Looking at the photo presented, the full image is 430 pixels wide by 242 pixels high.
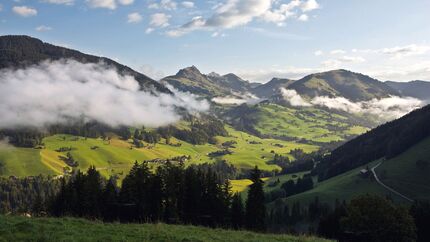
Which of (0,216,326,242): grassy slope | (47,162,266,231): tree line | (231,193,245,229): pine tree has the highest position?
(0,216,326,242): grassy slope

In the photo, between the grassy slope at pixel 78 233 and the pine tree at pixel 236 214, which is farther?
the pine tree at pixel 236 214

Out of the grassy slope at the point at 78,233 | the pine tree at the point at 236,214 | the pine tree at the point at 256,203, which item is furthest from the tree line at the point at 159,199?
the grassy slope at the point at 78,233

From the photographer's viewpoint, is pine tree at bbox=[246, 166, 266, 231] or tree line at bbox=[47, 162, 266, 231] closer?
tree line at bbox=[47, 162, 266, 231]

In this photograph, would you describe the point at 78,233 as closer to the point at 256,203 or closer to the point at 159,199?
the point at 159,199

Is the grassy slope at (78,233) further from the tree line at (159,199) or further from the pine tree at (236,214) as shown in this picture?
the pine tree at (236,214)

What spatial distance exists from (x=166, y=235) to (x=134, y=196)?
167ft

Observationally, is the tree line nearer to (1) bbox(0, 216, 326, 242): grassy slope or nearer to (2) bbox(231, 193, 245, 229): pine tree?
(2) bbox(231, 193, 245, 229): pine tree

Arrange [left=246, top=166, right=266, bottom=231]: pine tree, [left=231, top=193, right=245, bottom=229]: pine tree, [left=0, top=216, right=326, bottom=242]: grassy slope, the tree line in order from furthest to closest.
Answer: [left=231, top=193, right=245, bottom=229]: pine tree < [left=246, top=166, right=266, bottom=231]: pine tree < the tree line < [left=0, top=216, right=326, bottom=242]: grassy slope

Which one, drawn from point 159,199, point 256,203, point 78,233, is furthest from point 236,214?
point 78,233

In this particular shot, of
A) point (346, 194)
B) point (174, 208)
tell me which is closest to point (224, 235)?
point (174, 208)

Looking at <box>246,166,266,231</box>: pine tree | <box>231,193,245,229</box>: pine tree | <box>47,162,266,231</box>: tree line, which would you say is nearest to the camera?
<box>47,162,266,231</box>: tree line

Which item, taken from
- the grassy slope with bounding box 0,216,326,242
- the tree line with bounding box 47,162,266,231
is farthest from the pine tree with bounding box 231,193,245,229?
the grassy slope with bounding box 0,216,326,242

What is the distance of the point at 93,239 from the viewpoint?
938 inches

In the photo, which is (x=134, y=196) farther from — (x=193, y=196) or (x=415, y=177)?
(x=415, y=177)
